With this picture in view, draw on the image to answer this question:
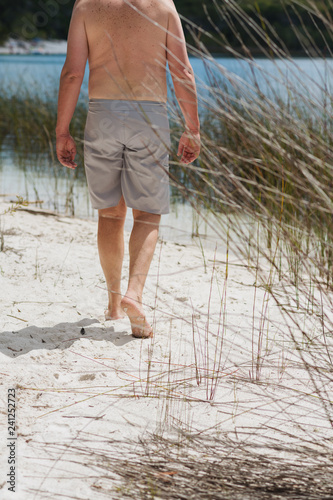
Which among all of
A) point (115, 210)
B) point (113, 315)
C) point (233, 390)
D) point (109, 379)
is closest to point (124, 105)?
point (115, 210)

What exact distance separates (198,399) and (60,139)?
1258mm

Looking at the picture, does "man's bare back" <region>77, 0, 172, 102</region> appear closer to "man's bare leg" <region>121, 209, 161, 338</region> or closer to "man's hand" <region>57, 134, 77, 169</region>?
"man's hand" <region>57, 134, 77, 169</region>

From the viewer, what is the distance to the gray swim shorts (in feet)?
7.95

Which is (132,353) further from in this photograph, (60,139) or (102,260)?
(60,139)

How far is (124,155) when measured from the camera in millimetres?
2510

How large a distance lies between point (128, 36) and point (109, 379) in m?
1.34

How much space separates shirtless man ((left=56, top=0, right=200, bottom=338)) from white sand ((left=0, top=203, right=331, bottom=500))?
24 centimetres

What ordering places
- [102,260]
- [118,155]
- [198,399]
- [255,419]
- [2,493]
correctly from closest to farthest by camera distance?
[2,493], [255,419], [198,399], [118,155], [102,260]

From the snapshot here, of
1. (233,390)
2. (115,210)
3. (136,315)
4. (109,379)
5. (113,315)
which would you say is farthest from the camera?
(113,315)

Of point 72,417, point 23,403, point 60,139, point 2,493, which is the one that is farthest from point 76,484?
point 60,139

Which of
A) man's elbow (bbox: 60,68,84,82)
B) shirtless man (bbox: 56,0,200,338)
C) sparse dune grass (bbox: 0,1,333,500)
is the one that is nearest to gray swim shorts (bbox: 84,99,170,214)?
shirtless man (bbox: 56,0,200,338)

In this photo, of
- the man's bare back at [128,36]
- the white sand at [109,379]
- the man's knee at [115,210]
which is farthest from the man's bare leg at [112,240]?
the man's bare back at [128,36]

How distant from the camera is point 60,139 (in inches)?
100

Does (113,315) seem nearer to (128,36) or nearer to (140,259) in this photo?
(140,259)
